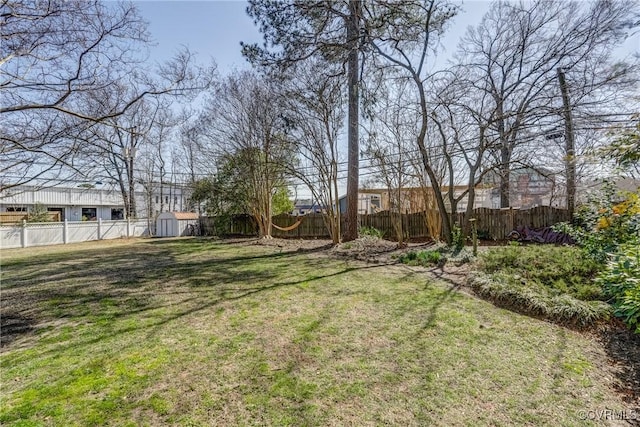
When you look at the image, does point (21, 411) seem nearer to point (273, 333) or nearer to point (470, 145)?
point (273, 333)

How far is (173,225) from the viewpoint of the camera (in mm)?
16094

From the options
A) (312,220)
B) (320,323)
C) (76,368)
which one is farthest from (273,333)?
(312,220)

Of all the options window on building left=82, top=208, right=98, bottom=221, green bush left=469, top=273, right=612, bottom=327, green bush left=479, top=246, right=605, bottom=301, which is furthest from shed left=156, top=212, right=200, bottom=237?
green bush left=469, top=273, right=612, bottom=327

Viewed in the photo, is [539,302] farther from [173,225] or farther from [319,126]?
[173,225]

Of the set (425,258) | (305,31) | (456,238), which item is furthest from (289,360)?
(305,31)

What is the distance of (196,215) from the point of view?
17.4 m

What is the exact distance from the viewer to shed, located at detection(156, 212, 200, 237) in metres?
16.1

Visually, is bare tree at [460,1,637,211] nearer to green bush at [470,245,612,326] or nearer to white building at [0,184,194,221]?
green bush at [470,245,612,326]

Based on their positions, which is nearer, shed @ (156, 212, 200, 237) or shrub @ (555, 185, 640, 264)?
shrub @ (555, 185, 640, 264)

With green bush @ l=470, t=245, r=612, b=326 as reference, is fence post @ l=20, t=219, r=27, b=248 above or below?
above

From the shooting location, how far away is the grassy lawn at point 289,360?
1845 mm

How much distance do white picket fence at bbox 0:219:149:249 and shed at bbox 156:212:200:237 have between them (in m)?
1.34

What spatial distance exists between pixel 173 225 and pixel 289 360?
51.3 ft

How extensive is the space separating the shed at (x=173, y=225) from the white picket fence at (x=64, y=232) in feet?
4.39
